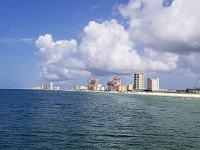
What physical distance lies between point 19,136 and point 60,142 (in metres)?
7.06

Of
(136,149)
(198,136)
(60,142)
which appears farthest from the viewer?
(198,136)

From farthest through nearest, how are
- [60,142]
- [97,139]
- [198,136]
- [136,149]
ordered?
[198,136] → [97,139] → [60,142] → [136,149]

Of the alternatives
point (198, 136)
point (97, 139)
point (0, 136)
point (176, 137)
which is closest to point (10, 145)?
point (0, 136)

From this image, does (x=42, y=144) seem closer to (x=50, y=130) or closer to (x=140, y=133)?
(x=50, y=130)

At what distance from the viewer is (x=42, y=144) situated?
42.4m

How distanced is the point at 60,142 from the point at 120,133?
42.5 feet

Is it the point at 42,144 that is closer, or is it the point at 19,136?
the point at 42,144

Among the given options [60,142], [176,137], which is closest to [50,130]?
[60,142]

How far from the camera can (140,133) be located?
178 ft

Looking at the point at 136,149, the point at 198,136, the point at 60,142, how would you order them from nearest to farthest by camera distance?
the point at 136,149
the point at 60,142
the point at 198,136

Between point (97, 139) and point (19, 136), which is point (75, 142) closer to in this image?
point (97, 139)

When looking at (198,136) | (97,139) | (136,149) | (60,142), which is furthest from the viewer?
(198,136)

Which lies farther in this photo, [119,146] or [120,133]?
[120,133]

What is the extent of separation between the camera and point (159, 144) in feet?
145
